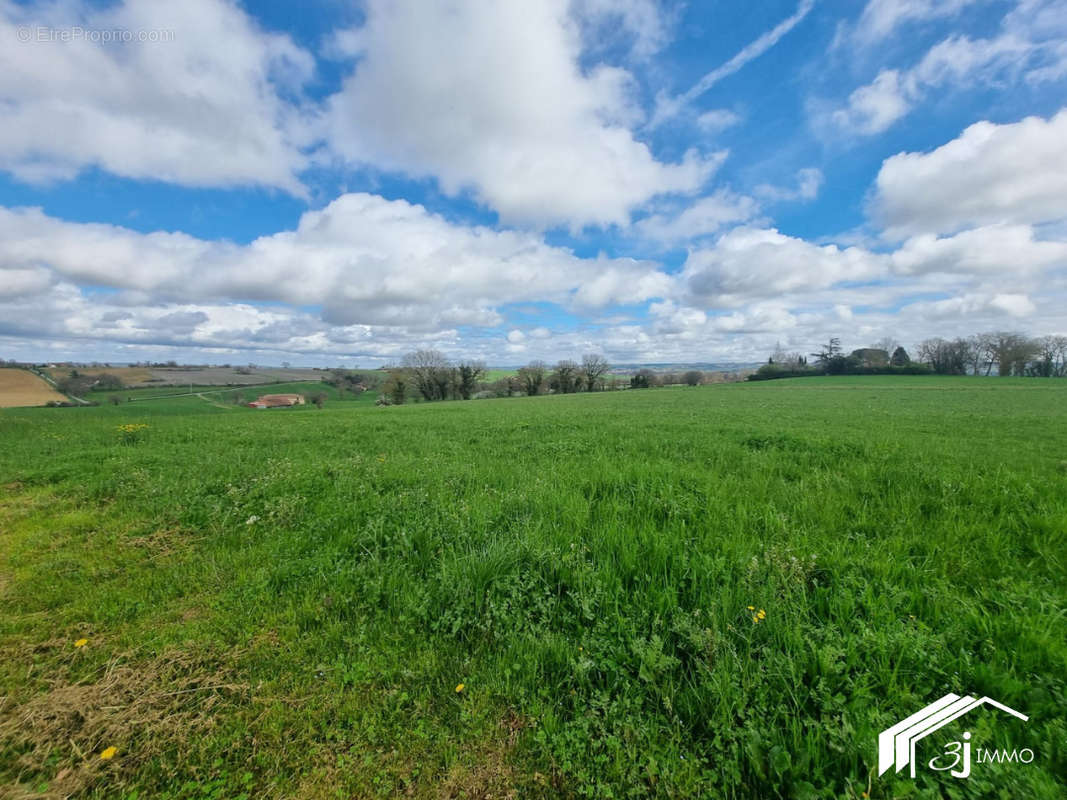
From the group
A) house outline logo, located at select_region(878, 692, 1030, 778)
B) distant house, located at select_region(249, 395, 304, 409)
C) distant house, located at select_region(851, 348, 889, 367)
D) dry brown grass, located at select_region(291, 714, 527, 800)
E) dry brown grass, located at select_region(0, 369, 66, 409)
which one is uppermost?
distant house, located at select_region(851, 348, 889, 367)

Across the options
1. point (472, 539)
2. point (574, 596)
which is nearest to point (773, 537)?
point (574, 596)

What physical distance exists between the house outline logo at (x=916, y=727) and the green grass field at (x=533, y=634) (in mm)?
55

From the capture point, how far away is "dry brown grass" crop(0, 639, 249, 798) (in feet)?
7.38

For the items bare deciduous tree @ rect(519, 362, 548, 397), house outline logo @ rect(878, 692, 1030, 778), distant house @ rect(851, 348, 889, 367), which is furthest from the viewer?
distant house @ rect(851, 348, 889, 367)

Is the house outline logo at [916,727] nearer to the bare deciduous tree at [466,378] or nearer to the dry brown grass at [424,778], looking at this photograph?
the dry brown grass at [424,778]

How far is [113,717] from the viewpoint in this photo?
253cm

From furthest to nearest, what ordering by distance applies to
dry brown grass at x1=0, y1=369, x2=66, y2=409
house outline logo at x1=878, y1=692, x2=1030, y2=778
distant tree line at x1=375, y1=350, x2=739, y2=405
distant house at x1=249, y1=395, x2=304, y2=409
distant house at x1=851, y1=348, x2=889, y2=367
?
1. distant house at x1=851, y1=348, x2=889, y2=367
2. distant tree line at x1=375, y1=350, x2=739, y2=405
3. distant house at x1=249, y1=395, x2=304, y2=409
4. dry brown grass at x1=0, y1=369, x2=66, y2=409
5. house outline logo at x1=878, y1=692, x2=1030, y2=778

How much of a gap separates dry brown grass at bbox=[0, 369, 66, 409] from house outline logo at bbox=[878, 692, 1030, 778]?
6029 centimetres

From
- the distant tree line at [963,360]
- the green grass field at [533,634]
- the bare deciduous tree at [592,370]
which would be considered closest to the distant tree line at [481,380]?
the bare deciduous tree at [592,370]

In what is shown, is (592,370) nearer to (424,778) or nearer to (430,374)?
(430,374)

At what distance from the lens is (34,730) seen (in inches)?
96.7

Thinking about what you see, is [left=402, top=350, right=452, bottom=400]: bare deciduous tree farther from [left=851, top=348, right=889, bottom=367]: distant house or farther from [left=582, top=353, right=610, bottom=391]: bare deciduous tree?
[left=851, top=348, right=889, bottom=367]: distant house

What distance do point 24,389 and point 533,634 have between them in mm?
74623

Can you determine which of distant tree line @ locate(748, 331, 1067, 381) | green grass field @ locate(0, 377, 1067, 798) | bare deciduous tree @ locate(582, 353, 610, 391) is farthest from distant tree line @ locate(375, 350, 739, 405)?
green grass field @ locate(0, 377, 1067, 798)
